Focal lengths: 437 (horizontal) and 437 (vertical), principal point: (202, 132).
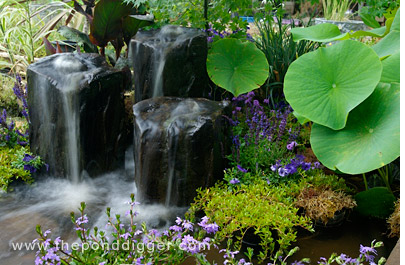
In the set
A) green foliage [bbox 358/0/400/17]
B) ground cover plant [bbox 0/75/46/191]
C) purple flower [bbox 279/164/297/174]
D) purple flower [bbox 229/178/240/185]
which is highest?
green foliage [bbox 358/0/400/17]

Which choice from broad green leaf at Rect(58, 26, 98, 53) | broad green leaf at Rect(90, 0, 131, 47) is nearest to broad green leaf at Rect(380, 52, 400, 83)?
broad green leaf at Rect(90, 0, 131, 47)

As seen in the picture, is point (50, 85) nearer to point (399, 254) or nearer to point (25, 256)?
point (25, 256)

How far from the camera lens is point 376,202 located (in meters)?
2.93

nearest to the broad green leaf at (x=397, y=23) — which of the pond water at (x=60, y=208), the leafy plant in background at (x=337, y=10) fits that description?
the pond water at (x=60, y=208)

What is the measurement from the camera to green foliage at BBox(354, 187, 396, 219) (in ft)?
9.52

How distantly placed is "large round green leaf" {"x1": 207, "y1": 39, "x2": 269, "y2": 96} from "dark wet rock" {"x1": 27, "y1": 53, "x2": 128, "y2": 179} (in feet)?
2.74

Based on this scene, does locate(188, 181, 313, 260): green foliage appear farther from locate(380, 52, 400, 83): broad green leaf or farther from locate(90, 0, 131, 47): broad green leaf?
locate(90, 0, 131, 47): broad green leaf

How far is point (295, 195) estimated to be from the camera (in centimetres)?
295

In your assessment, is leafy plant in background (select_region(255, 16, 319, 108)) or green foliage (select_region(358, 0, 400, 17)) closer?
leafy plant in background (select_region(255, 16, 319, 108))

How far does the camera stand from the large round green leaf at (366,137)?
8.02 ft

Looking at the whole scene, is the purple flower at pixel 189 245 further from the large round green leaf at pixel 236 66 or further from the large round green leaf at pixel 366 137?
the large round green leaf at pixel 236 66

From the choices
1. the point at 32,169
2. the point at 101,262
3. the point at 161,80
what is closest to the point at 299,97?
the point at 161,80

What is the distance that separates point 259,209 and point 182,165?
0.66 m

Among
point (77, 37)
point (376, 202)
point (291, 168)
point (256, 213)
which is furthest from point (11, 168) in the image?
point (376, 202)
